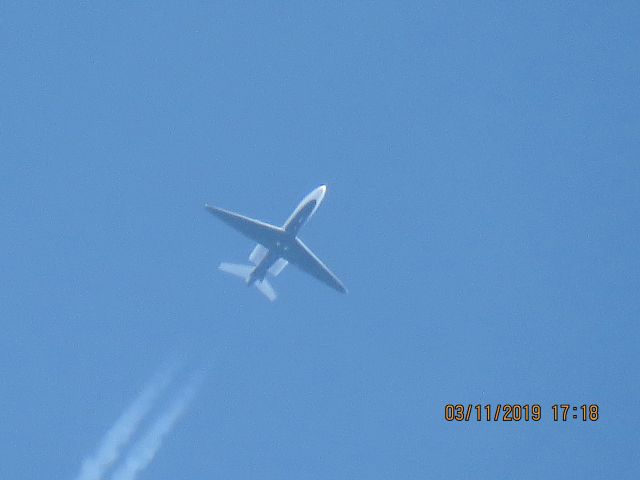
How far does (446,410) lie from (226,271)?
38.1 metres

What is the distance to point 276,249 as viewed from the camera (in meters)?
97.2

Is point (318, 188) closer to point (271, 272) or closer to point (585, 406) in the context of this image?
point (271, 272)

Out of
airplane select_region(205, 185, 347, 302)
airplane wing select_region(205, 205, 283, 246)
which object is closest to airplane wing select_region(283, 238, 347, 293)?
airplane select_region(205, 185, 347, 302)

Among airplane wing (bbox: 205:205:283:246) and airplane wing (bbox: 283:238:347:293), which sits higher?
airplane wing (bbox: 283:238:347:293)

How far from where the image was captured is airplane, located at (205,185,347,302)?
94125 millimetres

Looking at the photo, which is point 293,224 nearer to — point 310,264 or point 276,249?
point 276,249

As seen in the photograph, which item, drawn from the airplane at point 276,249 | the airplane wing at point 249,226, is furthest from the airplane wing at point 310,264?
the airplane wing at point 249,226

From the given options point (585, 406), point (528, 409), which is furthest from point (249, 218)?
point (585, 406)

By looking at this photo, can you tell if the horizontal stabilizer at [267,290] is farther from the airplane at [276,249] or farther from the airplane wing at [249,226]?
the airplane wing at [249,226]

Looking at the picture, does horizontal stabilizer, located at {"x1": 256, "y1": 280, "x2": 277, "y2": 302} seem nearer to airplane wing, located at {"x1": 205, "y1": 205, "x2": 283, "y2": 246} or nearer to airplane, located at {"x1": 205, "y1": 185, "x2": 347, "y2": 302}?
airplane, located at {"x1": 205, "y1": 185, "x2": 347, "y2": 302}

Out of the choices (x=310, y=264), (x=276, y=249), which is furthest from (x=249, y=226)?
(x=310, y=264)

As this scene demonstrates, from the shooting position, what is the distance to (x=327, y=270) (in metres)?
101

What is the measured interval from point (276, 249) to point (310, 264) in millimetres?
5836

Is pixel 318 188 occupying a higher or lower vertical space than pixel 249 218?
higher
